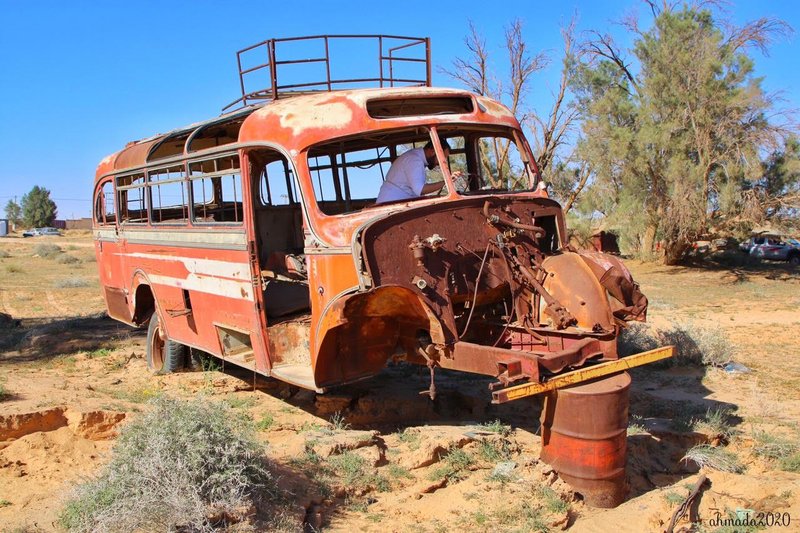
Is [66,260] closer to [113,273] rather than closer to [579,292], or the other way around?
[113,273]

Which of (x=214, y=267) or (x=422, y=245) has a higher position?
(x=422, y=245)

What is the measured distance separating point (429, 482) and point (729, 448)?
2976mm

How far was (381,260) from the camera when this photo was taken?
536 cm

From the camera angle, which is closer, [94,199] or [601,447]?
[601,447]

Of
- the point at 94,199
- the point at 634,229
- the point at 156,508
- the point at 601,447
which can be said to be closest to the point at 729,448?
the point at 601,447

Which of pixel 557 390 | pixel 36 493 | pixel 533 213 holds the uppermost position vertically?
pixel 533 213

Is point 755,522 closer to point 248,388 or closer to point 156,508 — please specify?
point 156,508

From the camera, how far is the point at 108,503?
14.7 ft

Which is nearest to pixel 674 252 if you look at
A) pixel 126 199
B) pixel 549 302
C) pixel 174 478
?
pixel 126 199

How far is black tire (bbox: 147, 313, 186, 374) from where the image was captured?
364 inches

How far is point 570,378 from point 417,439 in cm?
185

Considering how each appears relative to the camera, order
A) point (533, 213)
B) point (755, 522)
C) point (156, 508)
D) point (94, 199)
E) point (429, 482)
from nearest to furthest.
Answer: point (156, 508), point (755, 522), point (429, 482), point (533, 213), point (94, 199)

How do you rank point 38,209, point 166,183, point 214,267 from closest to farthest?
point 214,267, point 166,183, point 38,209

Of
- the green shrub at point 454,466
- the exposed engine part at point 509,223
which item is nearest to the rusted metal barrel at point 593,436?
the green shrub at point 454,466
